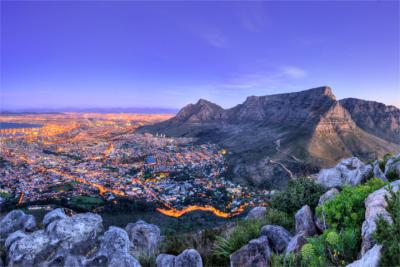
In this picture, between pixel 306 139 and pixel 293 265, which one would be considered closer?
pixel 293 265

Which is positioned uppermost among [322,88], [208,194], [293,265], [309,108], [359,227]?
[322,88]

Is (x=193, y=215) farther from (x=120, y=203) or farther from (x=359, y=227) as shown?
(x=359, y=227)

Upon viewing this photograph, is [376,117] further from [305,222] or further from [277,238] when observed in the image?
[277,238]

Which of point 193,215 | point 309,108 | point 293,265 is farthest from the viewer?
point 309,108

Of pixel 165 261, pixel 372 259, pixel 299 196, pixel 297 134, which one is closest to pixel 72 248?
pixel 165 261

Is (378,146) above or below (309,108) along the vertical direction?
below

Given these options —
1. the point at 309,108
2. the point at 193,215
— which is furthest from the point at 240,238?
the point at 309,108

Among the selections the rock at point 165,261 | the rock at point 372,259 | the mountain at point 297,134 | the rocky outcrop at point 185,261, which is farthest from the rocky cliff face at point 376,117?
the rock at point 165,261
